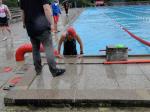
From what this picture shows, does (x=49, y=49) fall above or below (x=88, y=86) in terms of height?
above

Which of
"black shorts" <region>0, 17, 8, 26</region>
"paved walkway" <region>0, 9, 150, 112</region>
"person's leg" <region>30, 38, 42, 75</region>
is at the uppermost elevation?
"person's leg" <region>30, 38, 42, 75</region>

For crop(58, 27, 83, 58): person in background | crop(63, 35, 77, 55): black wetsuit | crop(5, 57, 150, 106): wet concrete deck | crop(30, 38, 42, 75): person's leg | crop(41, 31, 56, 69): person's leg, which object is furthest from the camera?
crop(63, 35, 77, 55): black wetsuit

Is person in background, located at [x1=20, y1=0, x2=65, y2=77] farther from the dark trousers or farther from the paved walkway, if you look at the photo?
the paved walkway

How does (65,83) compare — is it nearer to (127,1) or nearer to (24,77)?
(24,77)

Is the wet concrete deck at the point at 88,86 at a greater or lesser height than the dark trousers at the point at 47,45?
lesser

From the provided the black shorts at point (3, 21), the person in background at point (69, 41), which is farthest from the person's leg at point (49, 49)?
the black shorts at point (3, 21)

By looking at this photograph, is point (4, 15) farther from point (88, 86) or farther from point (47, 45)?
point (88, 86)

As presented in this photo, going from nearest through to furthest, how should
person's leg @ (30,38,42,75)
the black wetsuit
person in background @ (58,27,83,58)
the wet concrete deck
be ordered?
1. the wet concrete deck
2. person's leg @ (30,38,42,75)
3. person in background @ (58,27,83,58)
4. the black wetsuit

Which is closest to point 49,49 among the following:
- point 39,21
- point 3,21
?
point 39,21

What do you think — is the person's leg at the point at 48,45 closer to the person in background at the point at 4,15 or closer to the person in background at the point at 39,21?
the person in background at the point at 39,21

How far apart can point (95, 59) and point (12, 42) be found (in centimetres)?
586

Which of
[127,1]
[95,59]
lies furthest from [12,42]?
[127,1]

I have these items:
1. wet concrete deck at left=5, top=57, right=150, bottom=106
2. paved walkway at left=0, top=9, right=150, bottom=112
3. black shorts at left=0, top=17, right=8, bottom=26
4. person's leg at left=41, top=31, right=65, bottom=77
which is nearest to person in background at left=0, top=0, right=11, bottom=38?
black shorts at left=0, top=17, right=8, bottom=26

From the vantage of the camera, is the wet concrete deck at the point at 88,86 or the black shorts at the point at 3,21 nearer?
the wet concrete deck at the point at 88,86
